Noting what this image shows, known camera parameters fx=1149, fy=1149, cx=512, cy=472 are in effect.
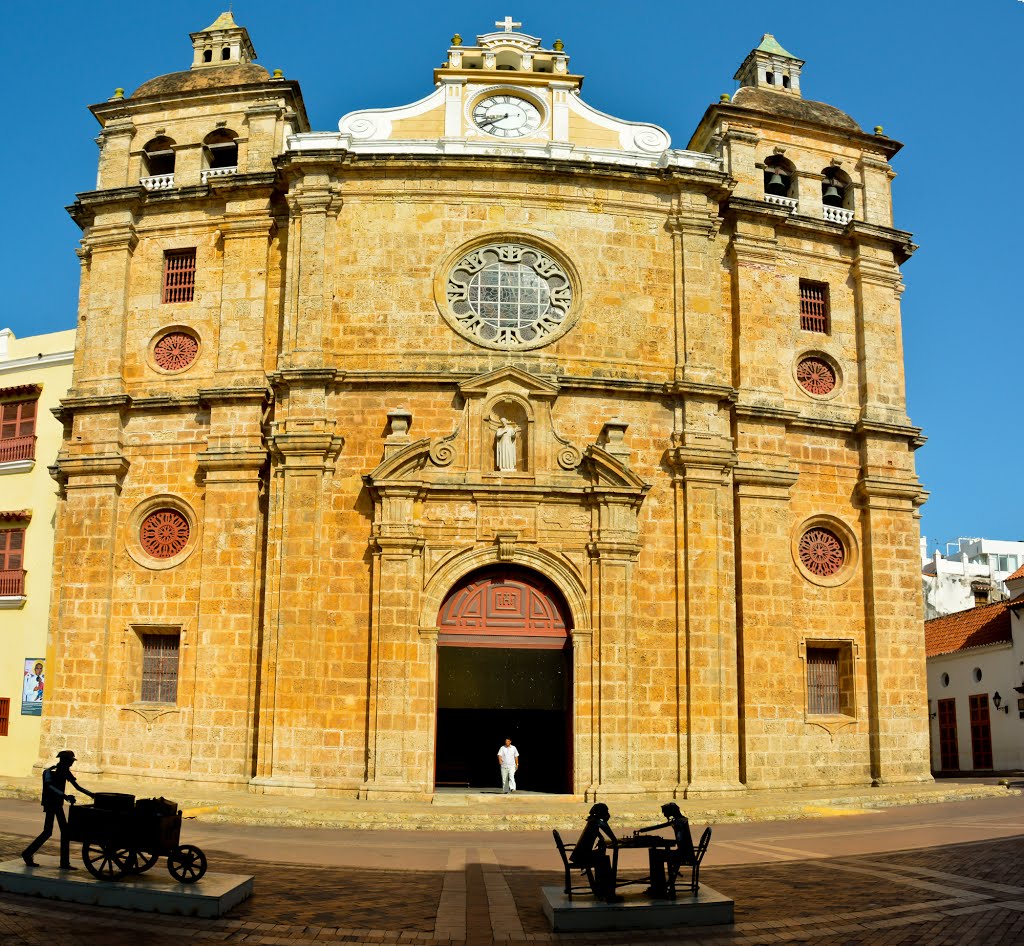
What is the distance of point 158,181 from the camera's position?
2731 cm

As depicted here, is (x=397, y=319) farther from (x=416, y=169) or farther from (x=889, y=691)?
(x=889, y=691)

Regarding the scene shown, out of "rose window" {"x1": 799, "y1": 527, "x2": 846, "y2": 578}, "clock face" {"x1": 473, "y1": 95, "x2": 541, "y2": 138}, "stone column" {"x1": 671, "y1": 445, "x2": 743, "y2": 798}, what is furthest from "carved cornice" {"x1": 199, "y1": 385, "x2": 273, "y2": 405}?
"rose window" {"x1": 799, "y1": 527, "x2": 846, "y2": 578}

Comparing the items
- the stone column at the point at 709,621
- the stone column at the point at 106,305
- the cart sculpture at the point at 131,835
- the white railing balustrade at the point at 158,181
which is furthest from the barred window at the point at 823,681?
the white railing balustrade at the point at 158,181

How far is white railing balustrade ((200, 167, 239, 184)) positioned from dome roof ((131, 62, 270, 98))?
209 centimetres

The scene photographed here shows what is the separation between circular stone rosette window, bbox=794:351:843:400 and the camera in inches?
1063

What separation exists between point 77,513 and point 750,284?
1596 cm

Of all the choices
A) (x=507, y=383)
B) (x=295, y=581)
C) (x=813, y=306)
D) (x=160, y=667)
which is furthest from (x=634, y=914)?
(x=813, y=306)

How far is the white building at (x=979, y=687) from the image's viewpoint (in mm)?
32406

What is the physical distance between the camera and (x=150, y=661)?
24938 mm

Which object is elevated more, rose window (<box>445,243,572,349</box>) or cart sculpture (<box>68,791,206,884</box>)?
rose window (<box>445,243,572,349</box>)

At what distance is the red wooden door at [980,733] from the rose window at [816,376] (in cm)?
1285

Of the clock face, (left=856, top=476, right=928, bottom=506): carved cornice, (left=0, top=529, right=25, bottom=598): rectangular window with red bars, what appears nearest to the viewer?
(left=856, top=476, right=928, bottom=506): carved cornice

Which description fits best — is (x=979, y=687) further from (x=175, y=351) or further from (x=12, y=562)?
(x=12, y=562)

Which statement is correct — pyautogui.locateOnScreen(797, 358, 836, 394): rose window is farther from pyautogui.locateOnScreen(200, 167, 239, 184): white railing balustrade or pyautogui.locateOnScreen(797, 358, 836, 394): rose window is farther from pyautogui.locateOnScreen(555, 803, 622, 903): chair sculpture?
pyautogui.locateOnScreen(555, 803, 622, 903): chair sculpture
